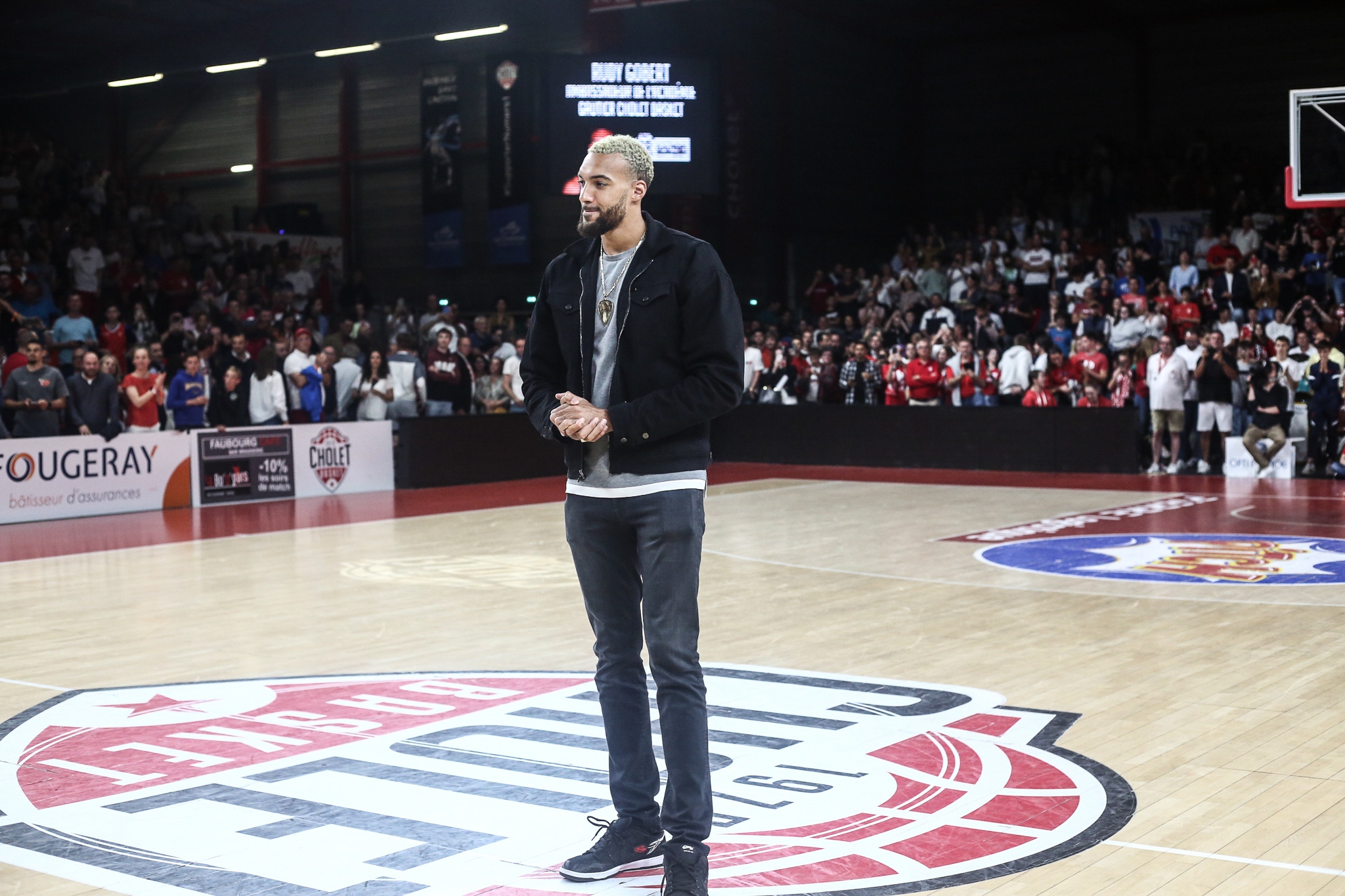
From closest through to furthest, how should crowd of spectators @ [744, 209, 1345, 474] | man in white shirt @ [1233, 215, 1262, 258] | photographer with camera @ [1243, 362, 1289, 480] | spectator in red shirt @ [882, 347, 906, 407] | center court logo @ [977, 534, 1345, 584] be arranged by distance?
center court logo @ [977, 534, 1345, 584]
photographer with camera @ [1243, 362, 1289, 480]
crowd of spectators @ [744, 209, 1345, 474]
spectator in red shirt @ [882, 347, 906, 407]
man in white shirt @ [1233, 215, 1262, 258]

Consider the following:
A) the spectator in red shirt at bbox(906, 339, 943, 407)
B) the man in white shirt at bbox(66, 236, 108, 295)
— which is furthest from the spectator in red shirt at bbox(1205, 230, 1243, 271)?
the man in white shirt at bbox(66, 236, 108, 295)

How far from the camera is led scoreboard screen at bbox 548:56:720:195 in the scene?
1953 centimetres

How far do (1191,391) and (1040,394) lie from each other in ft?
6.72

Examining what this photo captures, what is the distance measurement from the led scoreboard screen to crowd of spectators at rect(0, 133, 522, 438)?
→ 3.21 meters

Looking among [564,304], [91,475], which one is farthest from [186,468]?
[564,304]

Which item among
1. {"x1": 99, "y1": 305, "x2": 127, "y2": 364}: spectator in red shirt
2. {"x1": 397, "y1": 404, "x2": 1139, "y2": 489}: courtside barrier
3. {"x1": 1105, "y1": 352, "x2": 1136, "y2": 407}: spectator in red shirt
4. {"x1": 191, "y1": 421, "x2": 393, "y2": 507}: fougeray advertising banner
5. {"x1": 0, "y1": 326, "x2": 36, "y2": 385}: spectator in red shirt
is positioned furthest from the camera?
{"x1": 1105, "y1": 352, "x2": 1136, "y2": 407}: spectator in red shirt

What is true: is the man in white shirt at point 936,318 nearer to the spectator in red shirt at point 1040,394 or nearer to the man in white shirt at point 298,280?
the spectator in red shirt at point 1040,394

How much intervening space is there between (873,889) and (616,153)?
215cm

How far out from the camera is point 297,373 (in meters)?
17.5

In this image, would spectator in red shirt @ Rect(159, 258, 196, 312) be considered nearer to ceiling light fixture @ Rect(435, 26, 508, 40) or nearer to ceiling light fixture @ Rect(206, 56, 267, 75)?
ceiling light fixture @ Rect(435, 26, 508, 40)

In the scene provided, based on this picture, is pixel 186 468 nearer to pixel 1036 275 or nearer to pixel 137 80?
pixel 1036 275

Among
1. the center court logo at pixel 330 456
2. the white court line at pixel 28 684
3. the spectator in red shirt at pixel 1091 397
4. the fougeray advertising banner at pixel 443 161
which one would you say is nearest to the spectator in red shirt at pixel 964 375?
the spectator in red shirt at pixel 1091 397

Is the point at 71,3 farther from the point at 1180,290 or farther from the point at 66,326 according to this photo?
the point at 1180,290

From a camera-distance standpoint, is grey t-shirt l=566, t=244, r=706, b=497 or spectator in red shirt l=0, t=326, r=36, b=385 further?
spectator in red shirt l=0, t=326, r=36, b=385
